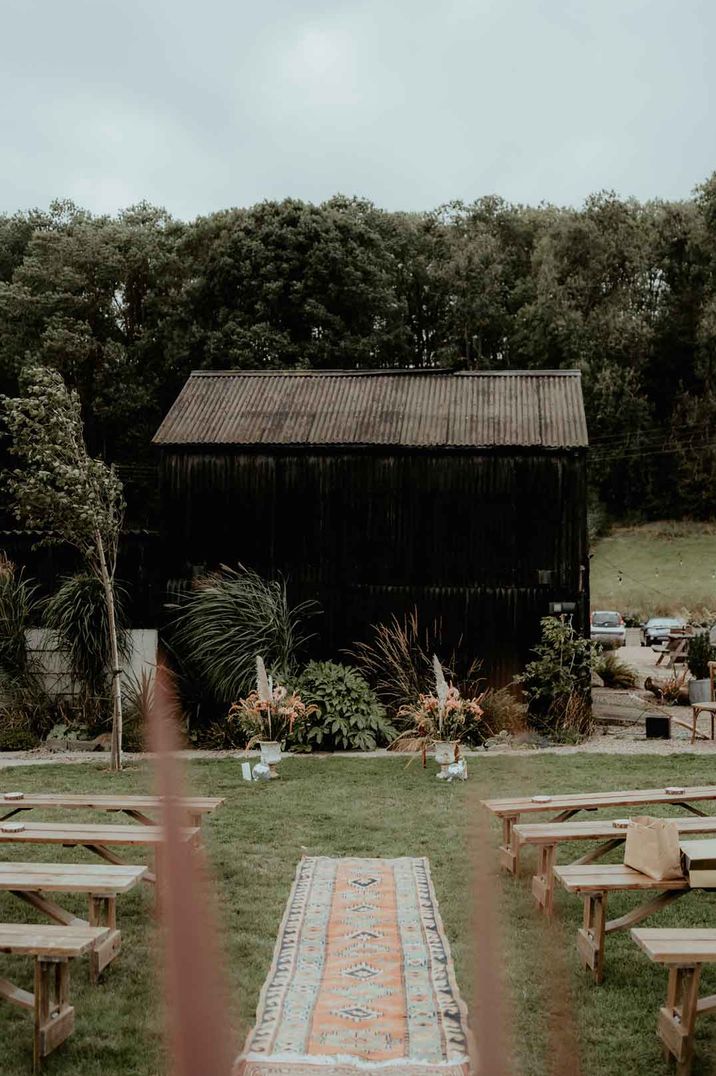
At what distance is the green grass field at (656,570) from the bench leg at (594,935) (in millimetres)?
30880

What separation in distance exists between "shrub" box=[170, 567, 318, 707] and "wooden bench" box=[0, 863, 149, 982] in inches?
337

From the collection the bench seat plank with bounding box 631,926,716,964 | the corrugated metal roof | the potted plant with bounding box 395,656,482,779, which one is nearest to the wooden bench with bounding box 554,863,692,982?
the bench seat plank with bounding box 631,926,716,964

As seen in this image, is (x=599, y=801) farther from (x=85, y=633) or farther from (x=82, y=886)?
(x=85, y=633)

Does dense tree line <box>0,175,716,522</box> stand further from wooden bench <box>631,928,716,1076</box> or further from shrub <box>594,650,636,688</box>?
wooden bench <box>631,928,716,1076</box>

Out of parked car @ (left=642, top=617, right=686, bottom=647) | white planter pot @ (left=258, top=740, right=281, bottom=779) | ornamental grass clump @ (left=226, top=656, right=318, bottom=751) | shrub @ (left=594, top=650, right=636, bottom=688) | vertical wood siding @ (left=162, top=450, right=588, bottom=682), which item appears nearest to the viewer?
white planter pot @ (left=258, top=740, right=281, bottom=779)

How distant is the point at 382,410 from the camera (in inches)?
687

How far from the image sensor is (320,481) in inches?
662

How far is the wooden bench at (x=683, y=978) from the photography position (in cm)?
430

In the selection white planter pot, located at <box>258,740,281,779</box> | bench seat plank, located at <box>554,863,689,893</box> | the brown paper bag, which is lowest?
white planter pot, located at <box>258,740,281,779</box>

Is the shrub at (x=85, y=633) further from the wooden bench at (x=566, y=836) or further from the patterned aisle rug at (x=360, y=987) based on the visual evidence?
the wooden bench at (x=566, y=836)

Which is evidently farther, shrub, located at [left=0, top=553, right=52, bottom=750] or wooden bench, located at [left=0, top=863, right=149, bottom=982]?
shrub, located at [left=0, top=553, right=52, bottom=750]

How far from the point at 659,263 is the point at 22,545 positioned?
3414cm

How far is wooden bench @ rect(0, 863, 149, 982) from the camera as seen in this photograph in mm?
5266

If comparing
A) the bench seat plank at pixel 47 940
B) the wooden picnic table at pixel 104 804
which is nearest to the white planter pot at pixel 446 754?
the wooden picnic table at pixel 104 804
